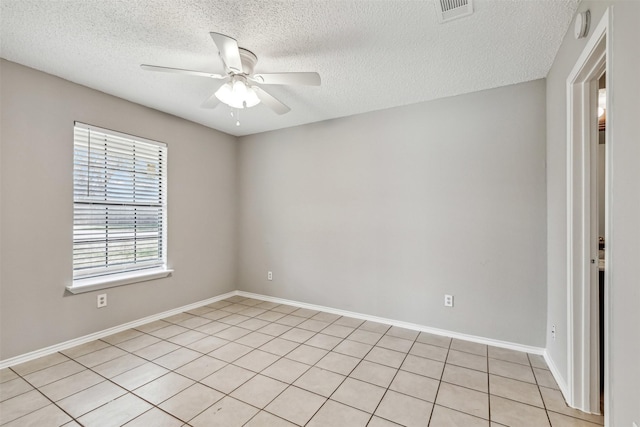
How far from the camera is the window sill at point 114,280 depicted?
2.72m

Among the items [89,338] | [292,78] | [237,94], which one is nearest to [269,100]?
[237,94]

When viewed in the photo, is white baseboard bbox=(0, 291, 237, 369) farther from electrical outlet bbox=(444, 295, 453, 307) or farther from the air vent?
the air vent

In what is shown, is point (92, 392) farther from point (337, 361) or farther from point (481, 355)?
point (481, 355)

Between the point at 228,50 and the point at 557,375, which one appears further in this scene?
the point at 557,375

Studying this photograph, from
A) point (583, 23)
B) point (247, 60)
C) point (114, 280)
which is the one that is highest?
point (247, 60)

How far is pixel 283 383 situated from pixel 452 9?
8.98 feet

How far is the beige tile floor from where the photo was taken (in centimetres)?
177

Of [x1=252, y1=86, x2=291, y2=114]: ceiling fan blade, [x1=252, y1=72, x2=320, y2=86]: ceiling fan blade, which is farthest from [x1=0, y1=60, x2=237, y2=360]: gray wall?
[x1=252, y1=72, x2=320, y2=86]: ceiling fan blade

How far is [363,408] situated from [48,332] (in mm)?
2779

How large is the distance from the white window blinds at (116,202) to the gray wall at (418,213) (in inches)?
53.3

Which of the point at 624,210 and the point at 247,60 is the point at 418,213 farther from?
the point at 247,60

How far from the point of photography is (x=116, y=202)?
10.1 feet

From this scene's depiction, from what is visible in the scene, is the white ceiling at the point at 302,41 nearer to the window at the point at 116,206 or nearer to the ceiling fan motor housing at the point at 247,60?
the ceiling fan motor housing at the point at 247,60

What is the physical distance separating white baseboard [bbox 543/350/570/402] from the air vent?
8.22ft
